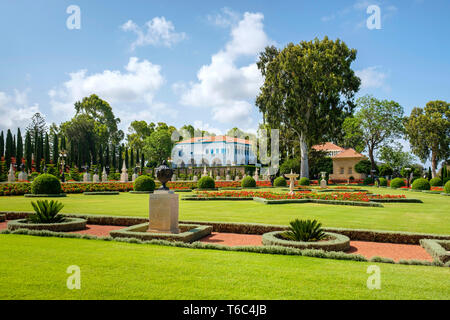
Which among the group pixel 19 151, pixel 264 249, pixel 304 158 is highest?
pixel 19 151

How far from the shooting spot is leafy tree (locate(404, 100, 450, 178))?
47.6 metres

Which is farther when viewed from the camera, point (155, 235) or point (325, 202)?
point (325, 202)

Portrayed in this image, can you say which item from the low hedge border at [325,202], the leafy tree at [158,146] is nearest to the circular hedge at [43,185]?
the low hedge border at [325,202]

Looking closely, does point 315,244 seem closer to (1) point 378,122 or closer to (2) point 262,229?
(2) point 262,229

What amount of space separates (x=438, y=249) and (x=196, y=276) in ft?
17.2

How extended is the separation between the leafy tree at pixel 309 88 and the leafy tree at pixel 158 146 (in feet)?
106

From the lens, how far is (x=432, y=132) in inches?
1886

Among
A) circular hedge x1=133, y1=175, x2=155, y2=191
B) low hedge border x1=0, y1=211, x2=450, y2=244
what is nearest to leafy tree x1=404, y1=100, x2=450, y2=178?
circular hedge x1=133, y1=175, x2=155, y2=191

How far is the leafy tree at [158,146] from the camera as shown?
6400 cm

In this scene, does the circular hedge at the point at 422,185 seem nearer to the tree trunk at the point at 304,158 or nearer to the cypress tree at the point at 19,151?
the tree trunk at the point at 304,158

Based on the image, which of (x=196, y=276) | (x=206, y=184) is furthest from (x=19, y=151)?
(x=196, y=276)

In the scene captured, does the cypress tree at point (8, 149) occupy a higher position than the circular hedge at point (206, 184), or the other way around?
the cypress tree at point (8, 149)
